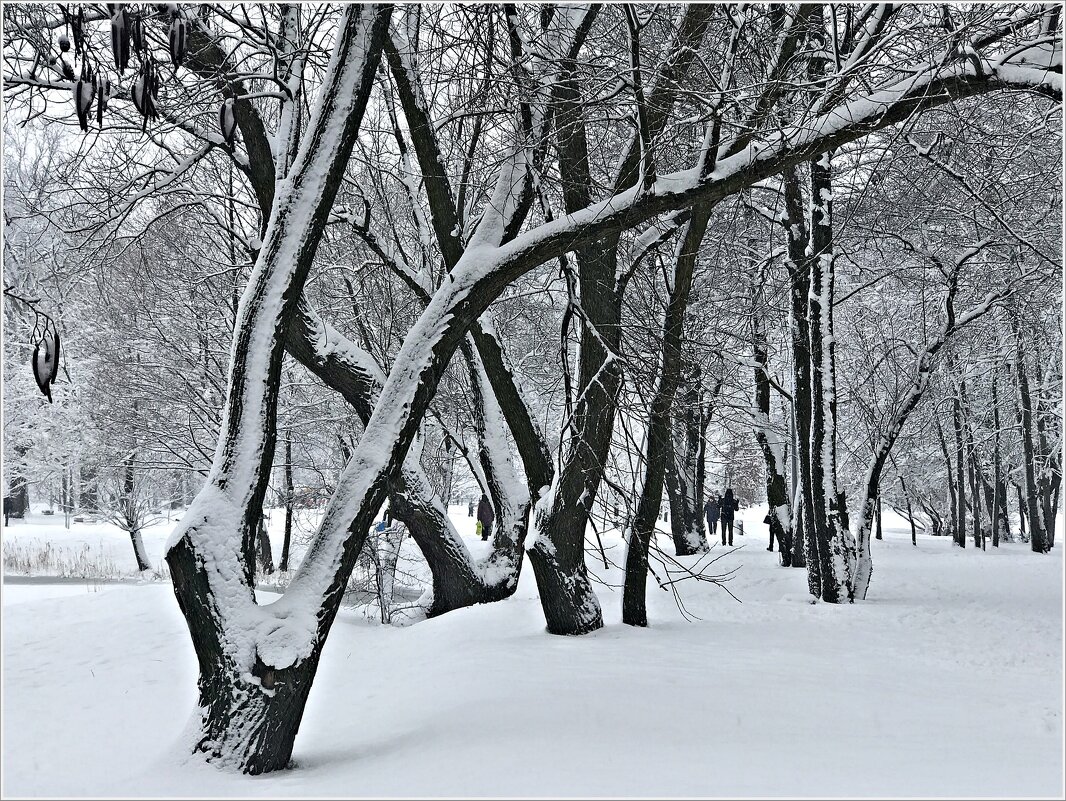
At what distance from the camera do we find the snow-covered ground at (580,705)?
396cm

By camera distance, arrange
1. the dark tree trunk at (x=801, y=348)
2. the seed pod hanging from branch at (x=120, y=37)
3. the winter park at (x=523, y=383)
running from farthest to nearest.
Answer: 1. the dark tree trunk at (x=801, y=348)
2. the winter park at (x=523, y=383)
3. the seed pod hanging from branch at (x=120, y=37)

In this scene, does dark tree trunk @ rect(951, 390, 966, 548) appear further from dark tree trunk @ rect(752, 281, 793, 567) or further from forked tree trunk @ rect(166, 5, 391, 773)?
forked tree trunk @ rect(166, 5, 391, 773)

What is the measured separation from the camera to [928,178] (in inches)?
398

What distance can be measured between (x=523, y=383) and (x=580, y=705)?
4.87 meters

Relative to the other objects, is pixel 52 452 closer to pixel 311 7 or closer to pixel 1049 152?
pixel 311 7

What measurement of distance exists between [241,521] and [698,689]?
3242 millimetres

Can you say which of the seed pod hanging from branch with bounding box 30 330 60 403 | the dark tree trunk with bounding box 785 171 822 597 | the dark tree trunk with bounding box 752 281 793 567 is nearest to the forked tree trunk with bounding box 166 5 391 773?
the seed pod hanging from branch with bounding box 30 330 60 403

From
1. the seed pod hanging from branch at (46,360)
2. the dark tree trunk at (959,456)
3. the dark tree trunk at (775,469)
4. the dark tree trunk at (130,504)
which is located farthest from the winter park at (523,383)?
the dark tree trunk at (959,456)

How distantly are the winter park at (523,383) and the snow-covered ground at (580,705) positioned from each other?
0.04 metres

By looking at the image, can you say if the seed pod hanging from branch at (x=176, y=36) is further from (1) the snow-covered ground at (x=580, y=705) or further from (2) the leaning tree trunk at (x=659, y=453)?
(2) the leaning tree trunk at (x=659, y=453)

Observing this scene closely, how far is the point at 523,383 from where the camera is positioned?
31.3ft

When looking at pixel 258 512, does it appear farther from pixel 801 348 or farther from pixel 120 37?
pixel 801 348

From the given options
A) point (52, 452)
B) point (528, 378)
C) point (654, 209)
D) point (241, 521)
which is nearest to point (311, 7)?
point (654, 209)

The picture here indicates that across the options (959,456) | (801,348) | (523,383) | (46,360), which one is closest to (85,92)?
(46,360)
